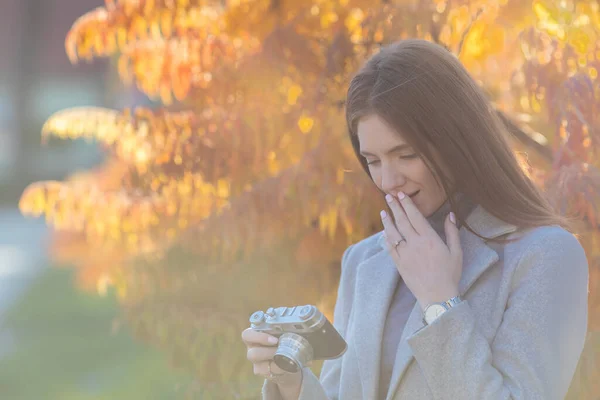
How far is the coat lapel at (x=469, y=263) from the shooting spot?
1314 millimetres

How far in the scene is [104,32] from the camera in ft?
11.5

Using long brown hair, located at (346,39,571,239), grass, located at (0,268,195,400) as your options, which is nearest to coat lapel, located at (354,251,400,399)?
long brown hair, located at (346,39,571,239)

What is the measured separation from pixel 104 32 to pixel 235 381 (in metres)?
1.80

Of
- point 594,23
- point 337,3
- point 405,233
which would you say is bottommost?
point 405,233

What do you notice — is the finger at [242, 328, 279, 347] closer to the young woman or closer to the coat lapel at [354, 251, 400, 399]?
the young woman

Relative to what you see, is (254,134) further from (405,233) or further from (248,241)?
(405,233)

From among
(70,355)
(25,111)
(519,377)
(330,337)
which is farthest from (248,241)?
(25,111)

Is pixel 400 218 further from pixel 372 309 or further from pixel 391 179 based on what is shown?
pixel 372 309

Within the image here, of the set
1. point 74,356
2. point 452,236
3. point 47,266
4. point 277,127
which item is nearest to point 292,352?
point 452,236

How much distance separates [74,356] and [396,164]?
23.6 feet

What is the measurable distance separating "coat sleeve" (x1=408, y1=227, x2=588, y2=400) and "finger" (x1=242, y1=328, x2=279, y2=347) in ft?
0.79

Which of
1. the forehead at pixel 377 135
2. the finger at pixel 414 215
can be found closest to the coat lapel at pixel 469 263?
the finger at pixel 414 215

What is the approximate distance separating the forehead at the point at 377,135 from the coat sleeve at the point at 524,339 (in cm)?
29

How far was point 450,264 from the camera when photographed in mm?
1267
